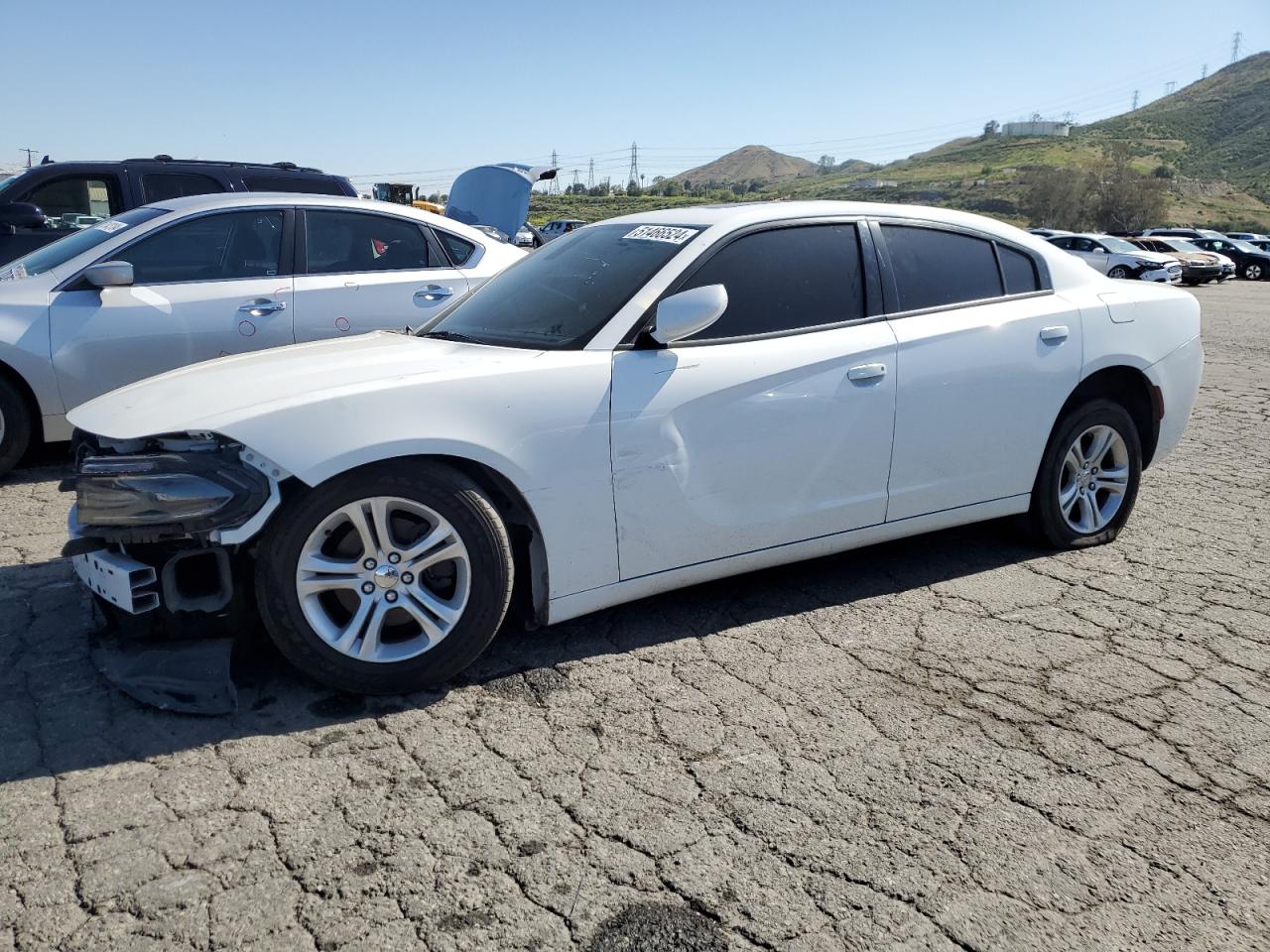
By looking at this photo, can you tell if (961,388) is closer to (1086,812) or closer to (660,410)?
(660,410)

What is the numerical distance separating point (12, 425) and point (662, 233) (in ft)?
13.6

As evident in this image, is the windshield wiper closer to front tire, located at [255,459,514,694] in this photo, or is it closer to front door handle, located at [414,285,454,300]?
front tire, located at [255,459,514,694]

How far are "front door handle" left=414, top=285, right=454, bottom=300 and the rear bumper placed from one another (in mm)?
4345

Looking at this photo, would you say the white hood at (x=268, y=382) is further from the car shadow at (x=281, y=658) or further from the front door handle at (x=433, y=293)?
the front door handle at (x=433, y=293)

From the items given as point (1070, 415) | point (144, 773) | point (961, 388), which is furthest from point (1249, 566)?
point (144, 773)

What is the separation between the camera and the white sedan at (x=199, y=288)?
19.3 ft

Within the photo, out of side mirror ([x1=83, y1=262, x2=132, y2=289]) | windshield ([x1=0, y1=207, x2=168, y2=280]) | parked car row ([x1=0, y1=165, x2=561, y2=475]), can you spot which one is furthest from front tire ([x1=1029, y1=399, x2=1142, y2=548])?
windshield ([x1=0, y1=207, x2=168, y2=280])

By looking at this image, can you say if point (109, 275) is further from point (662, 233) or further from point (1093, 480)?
point (1093, 480)

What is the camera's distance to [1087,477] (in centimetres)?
487

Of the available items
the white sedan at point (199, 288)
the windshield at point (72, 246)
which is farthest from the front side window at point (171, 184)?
the windshield at point (72, 246)

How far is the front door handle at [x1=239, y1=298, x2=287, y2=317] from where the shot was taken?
6.27 metres

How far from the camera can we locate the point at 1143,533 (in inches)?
205

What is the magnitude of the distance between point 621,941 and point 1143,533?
4065 mm

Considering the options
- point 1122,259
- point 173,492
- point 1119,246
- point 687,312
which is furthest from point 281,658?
point 1119,246
